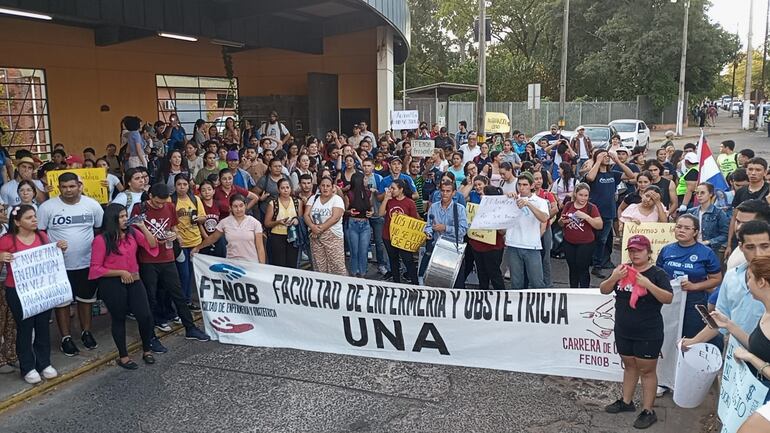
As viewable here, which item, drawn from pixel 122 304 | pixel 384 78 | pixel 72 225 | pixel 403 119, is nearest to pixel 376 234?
pixel 122 304

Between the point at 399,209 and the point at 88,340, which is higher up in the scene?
the point at 399,209

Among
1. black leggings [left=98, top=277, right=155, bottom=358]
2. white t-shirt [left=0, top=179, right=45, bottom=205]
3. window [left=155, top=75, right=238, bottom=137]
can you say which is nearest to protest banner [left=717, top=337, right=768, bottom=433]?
black leggings [left=98, top=277, right=155, bottom=358]

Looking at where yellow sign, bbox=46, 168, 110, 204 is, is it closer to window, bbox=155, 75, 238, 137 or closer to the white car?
window, bbox=155, 75, 238, 137

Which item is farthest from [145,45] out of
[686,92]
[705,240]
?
[686,92]

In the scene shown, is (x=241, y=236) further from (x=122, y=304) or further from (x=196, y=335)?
(x=122, y=304)

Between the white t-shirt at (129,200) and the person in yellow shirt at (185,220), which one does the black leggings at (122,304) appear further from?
the white t-shirt at (129,200)

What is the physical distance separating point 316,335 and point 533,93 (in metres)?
17.1

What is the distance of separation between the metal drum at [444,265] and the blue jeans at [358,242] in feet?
5.69

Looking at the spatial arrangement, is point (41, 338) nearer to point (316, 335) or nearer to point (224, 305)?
point (224, 305)

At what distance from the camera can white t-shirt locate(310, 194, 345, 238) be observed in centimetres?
813

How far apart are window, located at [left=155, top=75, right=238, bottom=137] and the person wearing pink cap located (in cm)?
1418

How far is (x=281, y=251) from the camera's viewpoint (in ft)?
27.3

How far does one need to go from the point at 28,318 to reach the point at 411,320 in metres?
3.65

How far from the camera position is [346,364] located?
21.0 ft
